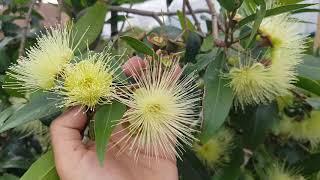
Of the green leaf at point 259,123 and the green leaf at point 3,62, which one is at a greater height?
the green leaf at point 3,62

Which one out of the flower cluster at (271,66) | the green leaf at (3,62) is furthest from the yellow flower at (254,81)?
the green leaf at (3,62)

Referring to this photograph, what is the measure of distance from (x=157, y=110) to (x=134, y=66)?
0.06 m

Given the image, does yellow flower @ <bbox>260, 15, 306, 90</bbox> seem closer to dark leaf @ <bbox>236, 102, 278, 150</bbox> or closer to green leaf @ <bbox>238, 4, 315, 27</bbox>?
green leaf @ <bbox>238, 4, 315, 27</bbox>

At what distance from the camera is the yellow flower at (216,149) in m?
0.95

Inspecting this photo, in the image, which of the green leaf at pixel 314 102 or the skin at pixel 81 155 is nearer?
the skin at pixel 81 155

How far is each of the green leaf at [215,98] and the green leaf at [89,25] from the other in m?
0.17

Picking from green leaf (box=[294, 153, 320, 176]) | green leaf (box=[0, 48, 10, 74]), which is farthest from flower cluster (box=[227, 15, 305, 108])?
green leaf (box=[0, 48, 10, 74])

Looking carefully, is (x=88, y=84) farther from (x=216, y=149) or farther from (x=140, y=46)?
(x=216, y=149)

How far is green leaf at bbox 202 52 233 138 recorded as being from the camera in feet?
2.34

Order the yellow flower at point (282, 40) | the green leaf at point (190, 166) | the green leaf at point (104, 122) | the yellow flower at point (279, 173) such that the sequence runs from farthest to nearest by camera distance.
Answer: the yellow flower at point (279, 173)
the green leaf at point (190, 166)
the yellow flower at point (282, 40)
the green leaf at point (104, 122)

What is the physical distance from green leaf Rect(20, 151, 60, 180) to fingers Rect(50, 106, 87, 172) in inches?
1.5

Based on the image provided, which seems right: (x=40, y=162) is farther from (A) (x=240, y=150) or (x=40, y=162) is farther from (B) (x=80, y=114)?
(A) (x=240, y=150)

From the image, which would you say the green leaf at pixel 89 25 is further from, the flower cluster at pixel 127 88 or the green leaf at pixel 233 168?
the green leaf at pixel 233 168

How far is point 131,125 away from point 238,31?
0.85 feet
